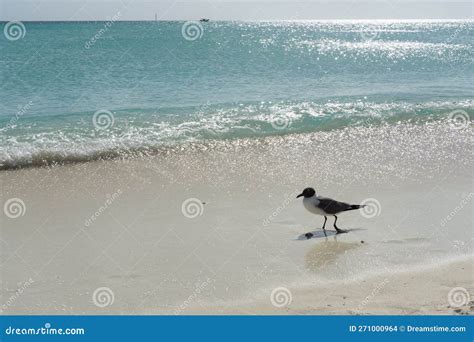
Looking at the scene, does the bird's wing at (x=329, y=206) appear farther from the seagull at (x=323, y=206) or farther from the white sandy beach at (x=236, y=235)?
the white sandy beach at (x=236, y=235)

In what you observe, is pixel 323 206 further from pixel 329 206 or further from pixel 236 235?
pixel 236 235

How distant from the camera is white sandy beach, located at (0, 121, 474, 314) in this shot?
573cm

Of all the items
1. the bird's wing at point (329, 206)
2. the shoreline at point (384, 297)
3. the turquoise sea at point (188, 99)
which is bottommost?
the shoreline at point (384, 297)

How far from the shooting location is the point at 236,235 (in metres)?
7.27

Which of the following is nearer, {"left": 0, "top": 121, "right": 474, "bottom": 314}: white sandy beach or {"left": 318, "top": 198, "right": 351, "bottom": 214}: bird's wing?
{"left": 0, "top": 121, "right": 474, "bottom": 314}: white sandy beach

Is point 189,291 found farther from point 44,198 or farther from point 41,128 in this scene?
point 41,128

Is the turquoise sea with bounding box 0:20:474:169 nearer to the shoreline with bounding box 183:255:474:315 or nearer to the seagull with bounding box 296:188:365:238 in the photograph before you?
the seagull with bounding box 296:188:365:238

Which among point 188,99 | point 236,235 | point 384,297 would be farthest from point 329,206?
point 188,99

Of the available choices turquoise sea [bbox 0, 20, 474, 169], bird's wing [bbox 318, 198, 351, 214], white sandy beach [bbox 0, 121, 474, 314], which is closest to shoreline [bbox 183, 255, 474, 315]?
white sandy beach [bbox 0, 121, 474, 314]

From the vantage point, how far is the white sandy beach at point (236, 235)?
573 centimetres

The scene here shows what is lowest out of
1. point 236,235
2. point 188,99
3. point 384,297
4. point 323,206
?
point 384,297

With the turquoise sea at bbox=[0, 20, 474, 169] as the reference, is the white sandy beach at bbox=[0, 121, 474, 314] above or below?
below

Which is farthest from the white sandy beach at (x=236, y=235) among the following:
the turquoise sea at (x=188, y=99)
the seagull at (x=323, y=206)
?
the turquoise sea at (x=188, y=99)

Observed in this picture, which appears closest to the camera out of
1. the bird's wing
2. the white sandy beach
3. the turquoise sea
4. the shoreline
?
the shoreline
